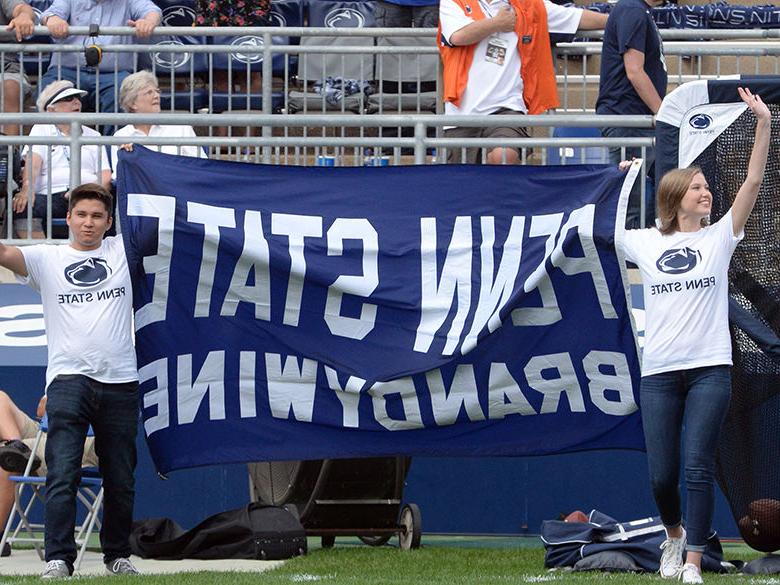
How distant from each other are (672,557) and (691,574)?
0.41 meters

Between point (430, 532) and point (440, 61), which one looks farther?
point (440, 61)

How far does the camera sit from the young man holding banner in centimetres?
825

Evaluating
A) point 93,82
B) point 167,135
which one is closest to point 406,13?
point 93,82

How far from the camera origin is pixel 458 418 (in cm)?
898

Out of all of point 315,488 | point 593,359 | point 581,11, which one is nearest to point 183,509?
point 315,488

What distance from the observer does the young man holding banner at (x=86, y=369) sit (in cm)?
825

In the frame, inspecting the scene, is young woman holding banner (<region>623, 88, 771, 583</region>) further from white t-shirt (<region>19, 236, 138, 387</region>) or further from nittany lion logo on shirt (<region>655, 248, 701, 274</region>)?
white t-shirt (<region>19, 236, 138, 387</region>)

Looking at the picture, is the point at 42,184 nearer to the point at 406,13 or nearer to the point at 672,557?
the point at 406,13

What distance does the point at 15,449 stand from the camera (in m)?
9.22

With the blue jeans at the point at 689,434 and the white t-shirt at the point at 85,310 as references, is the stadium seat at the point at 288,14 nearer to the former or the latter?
the white t-shirt at the point at 85,310

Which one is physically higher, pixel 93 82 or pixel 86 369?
pixel 93 82

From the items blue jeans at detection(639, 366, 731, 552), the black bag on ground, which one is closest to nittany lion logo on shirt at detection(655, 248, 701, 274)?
blue jeans at detection(639, 366, 731, 552)

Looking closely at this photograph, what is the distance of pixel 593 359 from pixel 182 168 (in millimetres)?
2492

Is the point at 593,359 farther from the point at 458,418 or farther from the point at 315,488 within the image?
the point at 315,488
